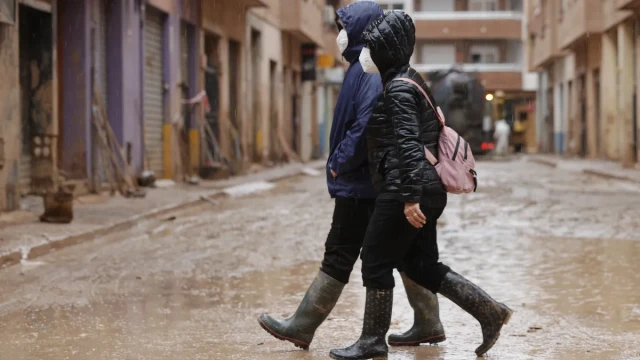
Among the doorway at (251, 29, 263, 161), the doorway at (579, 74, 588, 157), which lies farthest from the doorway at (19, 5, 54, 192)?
the doorway at (579, 74, 588, 157)

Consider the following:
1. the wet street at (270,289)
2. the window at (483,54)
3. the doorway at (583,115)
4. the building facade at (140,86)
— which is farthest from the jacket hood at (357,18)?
the window at (483,54)

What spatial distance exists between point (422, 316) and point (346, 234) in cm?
61

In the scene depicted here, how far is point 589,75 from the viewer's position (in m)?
42.1

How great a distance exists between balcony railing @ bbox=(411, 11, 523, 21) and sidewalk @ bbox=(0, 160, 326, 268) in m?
55.6

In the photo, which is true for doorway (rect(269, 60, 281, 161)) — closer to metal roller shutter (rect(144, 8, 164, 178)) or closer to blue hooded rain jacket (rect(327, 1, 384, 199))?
metal roller shutter (rect(144, 8, 164, 178))

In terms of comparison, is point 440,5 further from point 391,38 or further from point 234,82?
point 391,38

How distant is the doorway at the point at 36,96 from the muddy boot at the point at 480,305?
11544mm

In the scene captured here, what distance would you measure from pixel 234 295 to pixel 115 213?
256 inches

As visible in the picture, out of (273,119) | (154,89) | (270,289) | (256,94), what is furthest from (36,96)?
(273,119)

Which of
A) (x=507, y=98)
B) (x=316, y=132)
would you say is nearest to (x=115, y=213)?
(x=316, y=132)

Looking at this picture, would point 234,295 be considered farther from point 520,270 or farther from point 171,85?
point 171,85

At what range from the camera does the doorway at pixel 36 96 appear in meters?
15.8

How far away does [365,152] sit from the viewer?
17.3 ft

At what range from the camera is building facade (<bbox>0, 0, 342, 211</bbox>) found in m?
15.8
